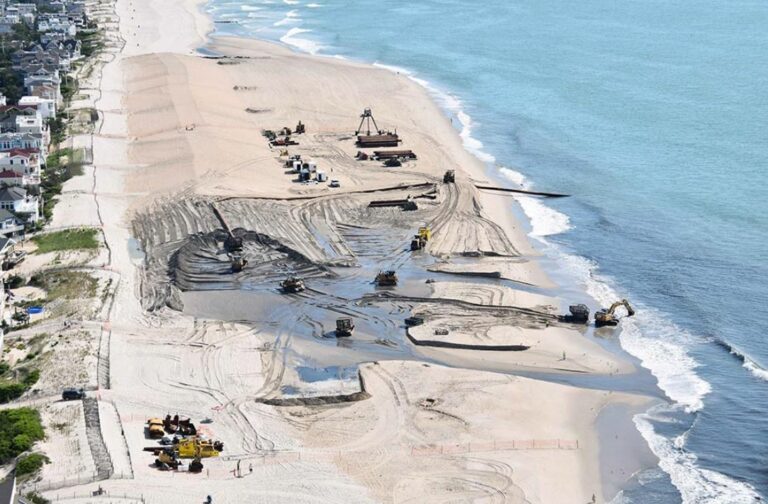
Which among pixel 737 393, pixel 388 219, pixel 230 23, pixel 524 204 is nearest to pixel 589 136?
pixel 524 204

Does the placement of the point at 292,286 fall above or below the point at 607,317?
below

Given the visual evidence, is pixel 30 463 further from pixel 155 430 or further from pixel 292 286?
pixel 292 286

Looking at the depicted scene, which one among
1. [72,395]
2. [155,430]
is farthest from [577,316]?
[72,395]

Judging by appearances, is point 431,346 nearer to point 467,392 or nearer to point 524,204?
point 467,392

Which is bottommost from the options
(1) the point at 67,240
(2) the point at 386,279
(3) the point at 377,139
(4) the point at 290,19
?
(1) the point at 67,240

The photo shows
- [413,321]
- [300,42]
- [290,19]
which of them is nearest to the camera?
[413,321]

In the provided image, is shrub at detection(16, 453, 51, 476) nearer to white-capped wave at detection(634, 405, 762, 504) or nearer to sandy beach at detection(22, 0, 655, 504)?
sandy beach at detection(22, 0, 655, 504)
